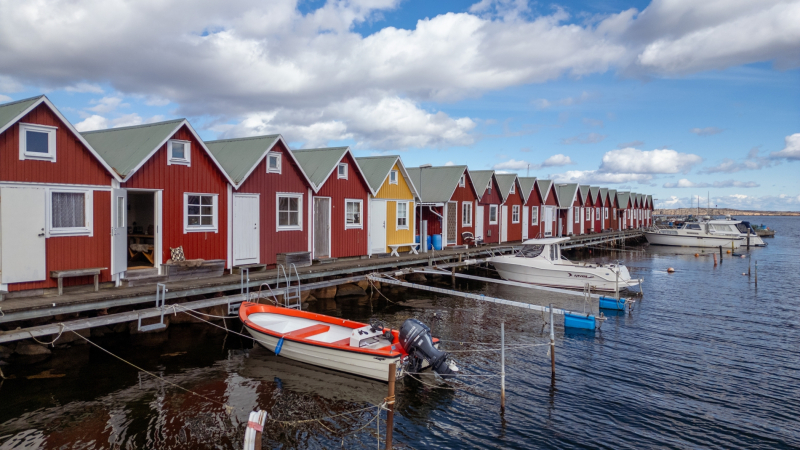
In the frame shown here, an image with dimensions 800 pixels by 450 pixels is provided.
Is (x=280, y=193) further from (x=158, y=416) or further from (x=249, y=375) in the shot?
(x=158, y=416)

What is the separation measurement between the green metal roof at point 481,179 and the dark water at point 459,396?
1731 cm

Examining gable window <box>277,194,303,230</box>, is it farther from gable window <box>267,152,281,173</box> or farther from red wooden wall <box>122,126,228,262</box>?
red wooden wall <box>122,126,228,262</box>

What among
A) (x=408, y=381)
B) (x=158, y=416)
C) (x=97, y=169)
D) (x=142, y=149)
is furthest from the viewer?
(x=142, y=149)

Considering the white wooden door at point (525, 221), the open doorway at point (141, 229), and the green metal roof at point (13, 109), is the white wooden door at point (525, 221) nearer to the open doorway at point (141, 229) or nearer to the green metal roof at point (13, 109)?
the open doorway at point (141, 229)

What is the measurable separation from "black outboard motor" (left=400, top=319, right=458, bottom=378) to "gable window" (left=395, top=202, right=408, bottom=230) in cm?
1531

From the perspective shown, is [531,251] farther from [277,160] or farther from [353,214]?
[277,160]

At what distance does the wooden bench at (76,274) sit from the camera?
45.3ft

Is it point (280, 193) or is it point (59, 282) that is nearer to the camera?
point (59, 282)

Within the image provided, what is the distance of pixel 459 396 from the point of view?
1209cm

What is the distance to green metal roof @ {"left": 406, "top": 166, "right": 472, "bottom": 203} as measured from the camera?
32.0 m

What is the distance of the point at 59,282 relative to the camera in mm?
13844

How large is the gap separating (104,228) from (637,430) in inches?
603

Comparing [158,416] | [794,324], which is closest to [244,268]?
[158,416]

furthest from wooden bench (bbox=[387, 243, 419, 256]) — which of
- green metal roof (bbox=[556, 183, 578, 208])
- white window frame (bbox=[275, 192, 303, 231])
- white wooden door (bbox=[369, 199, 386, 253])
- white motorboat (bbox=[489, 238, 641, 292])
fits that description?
green metal roof (bbox=[556, 183, 578, 208])
